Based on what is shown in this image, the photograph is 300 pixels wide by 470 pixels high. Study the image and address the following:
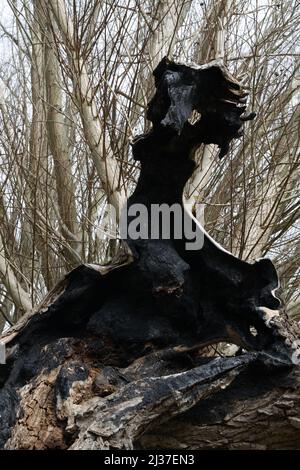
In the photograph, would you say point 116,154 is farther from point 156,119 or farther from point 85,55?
point 156,119

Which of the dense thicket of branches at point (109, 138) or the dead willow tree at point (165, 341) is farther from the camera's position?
the dense thicket of branches at point (109, 138)

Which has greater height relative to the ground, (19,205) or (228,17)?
(228,17)

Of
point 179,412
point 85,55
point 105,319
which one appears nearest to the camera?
point 179,412

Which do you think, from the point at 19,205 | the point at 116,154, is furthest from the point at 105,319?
the point at 19,205

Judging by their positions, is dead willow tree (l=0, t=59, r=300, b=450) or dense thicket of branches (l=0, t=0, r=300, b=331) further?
dense thicket of branches (l=0, t=0, r=300, b=331)

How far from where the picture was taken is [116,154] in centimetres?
285

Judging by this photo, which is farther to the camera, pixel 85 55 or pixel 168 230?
pixel 85 55

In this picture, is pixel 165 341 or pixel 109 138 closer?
pixel 165 341

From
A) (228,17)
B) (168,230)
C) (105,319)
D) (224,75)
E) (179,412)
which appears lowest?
(179,412)

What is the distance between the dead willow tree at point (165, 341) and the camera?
4.32 feet

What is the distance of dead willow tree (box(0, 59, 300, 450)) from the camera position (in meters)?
1.32

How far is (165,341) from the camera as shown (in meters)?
1.54

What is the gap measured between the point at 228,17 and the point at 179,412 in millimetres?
2381
